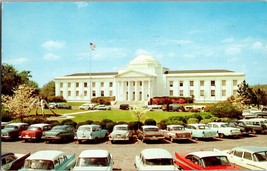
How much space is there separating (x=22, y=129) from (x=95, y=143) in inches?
221

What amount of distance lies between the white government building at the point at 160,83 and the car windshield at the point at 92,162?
1344 inches

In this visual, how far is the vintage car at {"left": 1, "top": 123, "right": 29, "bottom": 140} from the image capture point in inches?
688

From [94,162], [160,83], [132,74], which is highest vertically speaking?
[132,74]

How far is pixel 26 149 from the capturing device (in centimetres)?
1555

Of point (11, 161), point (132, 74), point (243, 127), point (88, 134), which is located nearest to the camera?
point (11, 161)

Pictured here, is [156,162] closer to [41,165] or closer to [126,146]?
[41,165]

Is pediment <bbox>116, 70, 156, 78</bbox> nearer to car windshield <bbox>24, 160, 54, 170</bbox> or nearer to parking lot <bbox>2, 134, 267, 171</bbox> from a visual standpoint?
parking lot <bbox>2, 134, 267, 171</bbox>

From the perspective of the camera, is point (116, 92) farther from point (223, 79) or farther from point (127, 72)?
point (223, 79)

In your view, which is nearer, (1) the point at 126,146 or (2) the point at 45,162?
(2) the point at 45,162

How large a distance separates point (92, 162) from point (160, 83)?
4610 centimetres

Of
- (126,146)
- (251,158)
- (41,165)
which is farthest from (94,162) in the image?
(251,158)

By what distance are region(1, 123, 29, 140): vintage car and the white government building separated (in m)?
25.4

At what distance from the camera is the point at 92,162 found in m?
11.0

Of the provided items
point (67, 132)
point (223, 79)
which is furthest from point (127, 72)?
point (67, 132)
